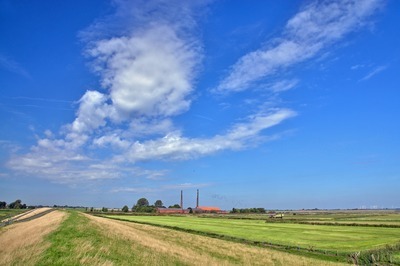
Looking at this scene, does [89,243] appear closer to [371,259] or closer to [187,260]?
[187,260]

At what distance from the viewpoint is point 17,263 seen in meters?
20.3

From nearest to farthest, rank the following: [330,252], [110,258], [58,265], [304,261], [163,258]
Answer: [58,265] → [110,258] → [163,258] → [304,261] → [330,252]

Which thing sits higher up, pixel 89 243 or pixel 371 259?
pixel 89 243

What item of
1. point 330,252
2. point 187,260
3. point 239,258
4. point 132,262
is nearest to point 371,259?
point 330,252

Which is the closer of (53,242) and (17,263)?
(17,263)

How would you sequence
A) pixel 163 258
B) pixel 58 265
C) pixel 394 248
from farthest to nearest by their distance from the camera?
pixel 394 248, pixel 163 258, pixel 58 265

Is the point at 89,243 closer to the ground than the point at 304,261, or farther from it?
farther from it

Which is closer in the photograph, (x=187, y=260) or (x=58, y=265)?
(x=58, y=265)

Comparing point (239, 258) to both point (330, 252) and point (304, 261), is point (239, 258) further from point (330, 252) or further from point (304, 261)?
point (330, 252)

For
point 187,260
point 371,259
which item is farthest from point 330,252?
point 187,260

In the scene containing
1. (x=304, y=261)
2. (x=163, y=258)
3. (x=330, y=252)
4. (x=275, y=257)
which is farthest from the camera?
(x=330, y=252)

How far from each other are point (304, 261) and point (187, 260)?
36.8 ft

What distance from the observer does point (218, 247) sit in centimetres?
3988

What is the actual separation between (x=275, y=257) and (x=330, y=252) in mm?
9501
